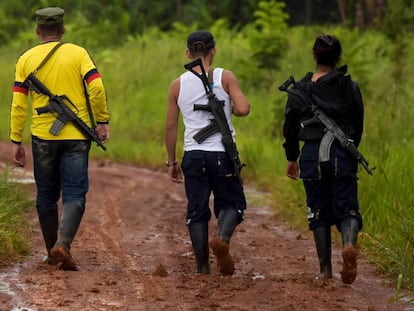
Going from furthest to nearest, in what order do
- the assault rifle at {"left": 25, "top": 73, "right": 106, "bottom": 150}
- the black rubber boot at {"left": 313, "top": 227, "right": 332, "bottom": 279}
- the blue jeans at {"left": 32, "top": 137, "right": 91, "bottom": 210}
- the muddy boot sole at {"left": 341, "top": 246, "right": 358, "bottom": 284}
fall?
1. the blue jeans at {"left": 32, "top": 137, "right": 91, "bottom": 210}
2. the assault rifle at {"left": 25, "top": 73, "right": 106, "bottom": 150}
3. the black rubber boot at {"left": 313, "top": 227, "right": 332, "bottom": 279}
4. the muddy boot sole at {"left": 341, "top": 246, "right": 358, "bottom": 284}

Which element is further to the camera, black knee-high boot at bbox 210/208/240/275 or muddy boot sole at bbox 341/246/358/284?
black knee-high boot at bbox 210/208/240/275

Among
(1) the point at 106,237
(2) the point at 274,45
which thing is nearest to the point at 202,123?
(1) the point at 106,237

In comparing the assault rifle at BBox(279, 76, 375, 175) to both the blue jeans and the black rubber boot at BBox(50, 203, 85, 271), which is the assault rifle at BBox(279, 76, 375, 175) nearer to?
the blue jeans

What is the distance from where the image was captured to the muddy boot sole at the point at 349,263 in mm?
7496

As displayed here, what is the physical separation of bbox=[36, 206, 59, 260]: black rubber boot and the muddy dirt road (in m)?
0.19

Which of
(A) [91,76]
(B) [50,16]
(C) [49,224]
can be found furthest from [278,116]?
(B) [50,16]

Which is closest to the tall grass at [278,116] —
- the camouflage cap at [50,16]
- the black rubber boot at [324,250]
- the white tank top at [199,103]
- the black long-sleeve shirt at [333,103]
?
the black rubber boot at [324,250]

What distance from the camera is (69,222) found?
333 inches

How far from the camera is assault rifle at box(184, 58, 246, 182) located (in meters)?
8.05

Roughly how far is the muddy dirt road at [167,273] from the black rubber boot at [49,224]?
194 mm

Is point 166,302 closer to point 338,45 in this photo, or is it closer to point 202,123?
point 202,123

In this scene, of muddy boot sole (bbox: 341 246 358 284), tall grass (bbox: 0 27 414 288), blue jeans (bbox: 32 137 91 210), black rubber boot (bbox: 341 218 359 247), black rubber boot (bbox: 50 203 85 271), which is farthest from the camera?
tall grass (bbox: 0 27 414 288)

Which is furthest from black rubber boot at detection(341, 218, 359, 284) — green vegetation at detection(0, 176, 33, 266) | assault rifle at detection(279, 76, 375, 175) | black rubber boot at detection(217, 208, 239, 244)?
green vegetation at detection(0, 176, 33, 266)

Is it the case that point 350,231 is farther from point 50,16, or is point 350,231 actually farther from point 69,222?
point 50,16
